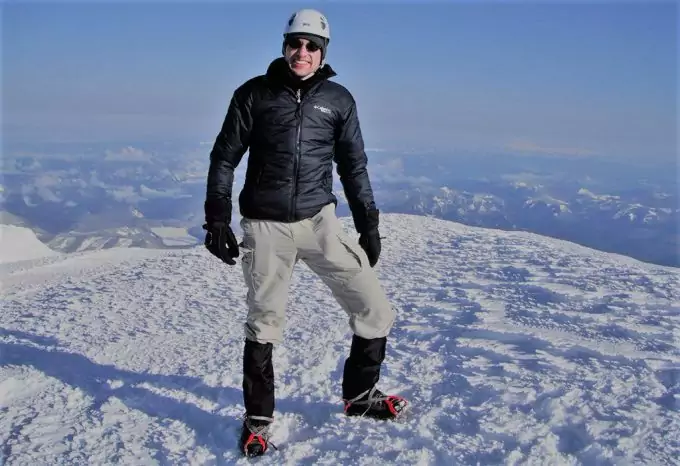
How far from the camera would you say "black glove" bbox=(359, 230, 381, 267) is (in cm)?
448

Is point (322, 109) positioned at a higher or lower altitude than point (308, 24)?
lower

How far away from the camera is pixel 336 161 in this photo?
4.33 metres

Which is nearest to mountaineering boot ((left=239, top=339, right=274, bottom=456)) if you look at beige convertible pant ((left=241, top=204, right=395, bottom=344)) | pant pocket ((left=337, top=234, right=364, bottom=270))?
beige convertible pant ((left=241, top=204, right=395, bottom=344))

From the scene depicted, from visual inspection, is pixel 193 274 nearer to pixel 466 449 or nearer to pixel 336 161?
pixel 336 161

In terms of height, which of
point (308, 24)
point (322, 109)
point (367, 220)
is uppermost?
point (308, 24)

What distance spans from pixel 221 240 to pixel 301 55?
132cm

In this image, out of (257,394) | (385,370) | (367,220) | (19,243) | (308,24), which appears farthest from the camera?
(19,243)

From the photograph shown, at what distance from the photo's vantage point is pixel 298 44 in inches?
153

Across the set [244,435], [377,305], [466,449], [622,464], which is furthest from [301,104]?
[622,464]

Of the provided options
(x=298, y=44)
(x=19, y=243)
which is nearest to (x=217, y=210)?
(x=298, y=44)

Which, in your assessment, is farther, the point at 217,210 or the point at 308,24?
the point at 217,210

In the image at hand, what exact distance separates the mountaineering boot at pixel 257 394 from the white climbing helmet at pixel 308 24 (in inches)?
81.4

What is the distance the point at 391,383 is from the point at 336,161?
197 cm

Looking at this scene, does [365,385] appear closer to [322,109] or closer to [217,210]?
[217,210]
